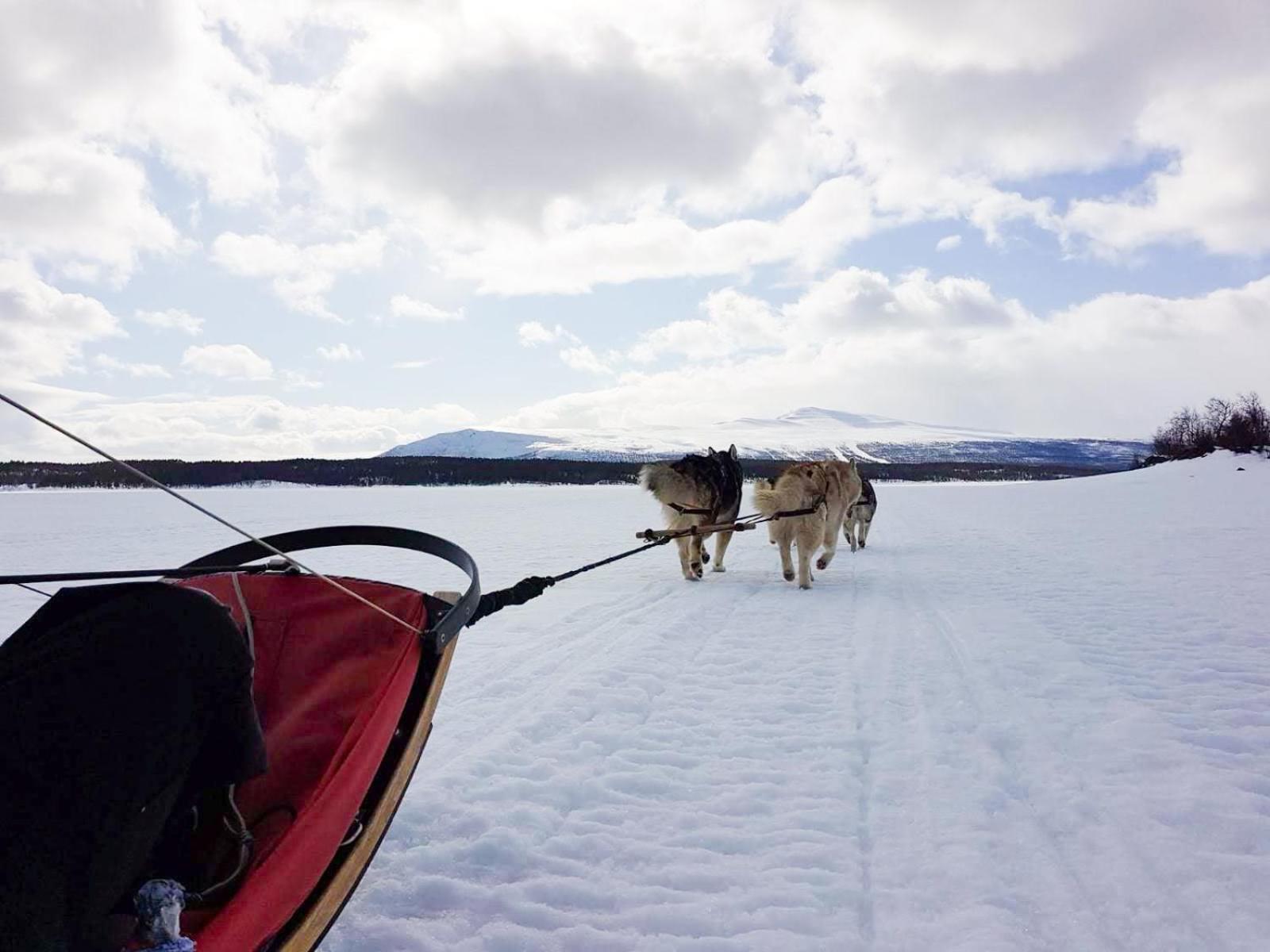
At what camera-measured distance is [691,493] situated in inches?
356

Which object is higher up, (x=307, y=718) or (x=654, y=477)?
(x=654, y=477)

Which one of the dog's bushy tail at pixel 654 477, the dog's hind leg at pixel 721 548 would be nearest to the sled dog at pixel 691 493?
the dog's bushy tail at pixel 654 477

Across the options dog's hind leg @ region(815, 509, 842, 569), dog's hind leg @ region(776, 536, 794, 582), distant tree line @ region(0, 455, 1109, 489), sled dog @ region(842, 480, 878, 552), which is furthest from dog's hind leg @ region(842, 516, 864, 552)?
distant tree line @ region(0, 455, 1109, 489)

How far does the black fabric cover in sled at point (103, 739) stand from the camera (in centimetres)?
142

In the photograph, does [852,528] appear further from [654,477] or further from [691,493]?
[654,477]

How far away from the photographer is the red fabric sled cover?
1710 millimetres

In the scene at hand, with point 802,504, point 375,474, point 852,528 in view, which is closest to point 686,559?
point 802,504

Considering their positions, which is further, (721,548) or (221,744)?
(721,548)

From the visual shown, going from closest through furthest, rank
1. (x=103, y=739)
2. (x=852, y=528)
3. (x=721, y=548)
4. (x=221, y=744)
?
(x=103, y=739), (x=221, y=744), (x=721, y=548), (x=852, y=528)

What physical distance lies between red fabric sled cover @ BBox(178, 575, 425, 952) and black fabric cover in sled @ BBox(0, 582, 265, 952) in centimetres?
22

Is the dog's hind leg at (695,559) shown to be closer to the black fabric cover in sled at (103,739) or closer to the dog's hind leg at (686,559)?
the dog's hind leg at (686,559)

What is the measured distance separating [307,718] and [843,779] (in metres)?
2.29

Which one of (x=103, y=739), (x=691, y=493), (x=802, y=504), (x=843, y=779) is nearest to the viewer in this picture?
(x=103, y=739)

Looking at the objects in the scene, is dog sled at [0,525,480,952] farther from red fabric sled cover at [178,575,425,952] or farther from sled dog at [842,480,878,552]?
sled dog at [842,480,878,552]
